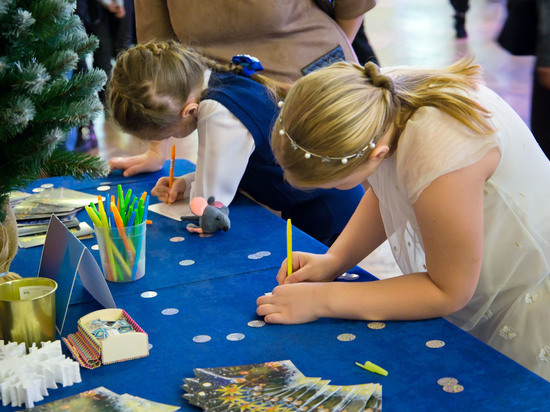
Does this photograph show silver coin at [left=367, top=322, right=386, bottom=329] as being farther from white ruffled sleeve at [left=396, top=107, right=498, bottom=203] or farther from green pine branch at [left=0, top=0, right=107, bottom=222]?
green pine branch at [left=0, top=0, right=107, bottom=222]

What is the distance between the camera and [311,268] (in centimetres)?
118

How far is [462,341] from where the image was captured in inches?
38.0

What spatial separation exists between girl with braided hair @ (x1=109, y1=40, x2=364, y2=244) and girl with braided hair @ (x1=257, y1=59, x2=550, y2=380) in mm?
458

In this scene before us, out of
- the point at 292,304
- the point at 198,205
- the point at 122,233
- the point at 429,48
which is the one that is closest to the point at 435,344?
the point at 292,304

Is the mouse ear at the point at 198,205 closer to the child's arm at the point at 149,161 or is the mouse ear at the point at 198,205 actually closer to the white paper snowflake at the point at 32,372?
the child's arm at the point at 149,161

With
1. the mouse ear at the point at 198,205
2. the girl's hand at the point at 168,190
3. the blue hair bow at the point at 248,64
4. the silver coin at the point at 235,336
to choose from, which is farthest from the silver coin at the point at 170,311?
the blue hair bow at the point at 248,64

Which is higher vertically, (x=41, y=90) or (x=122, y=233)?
(x=41, y=90)

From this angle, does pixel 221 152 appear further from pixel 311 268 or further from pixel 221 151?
pixel 311 268

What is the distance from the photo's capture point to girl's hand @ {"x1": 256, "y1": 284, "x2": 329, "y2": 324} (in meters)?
1.04

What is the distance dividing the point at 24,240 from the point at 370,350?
806 mm

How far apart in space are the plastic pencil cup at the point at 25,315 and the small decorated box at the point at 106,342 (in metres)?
0.04

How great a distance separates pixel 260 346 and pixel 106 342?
0.21m

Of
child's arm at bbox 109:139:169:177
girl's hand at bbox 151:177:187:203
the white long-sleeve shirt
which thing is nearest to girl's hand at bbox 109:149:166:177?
child's arm at bbox 109:139:169:177

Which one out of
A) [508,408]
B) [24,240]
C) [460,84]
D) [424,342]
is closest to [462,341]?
[424,342]
